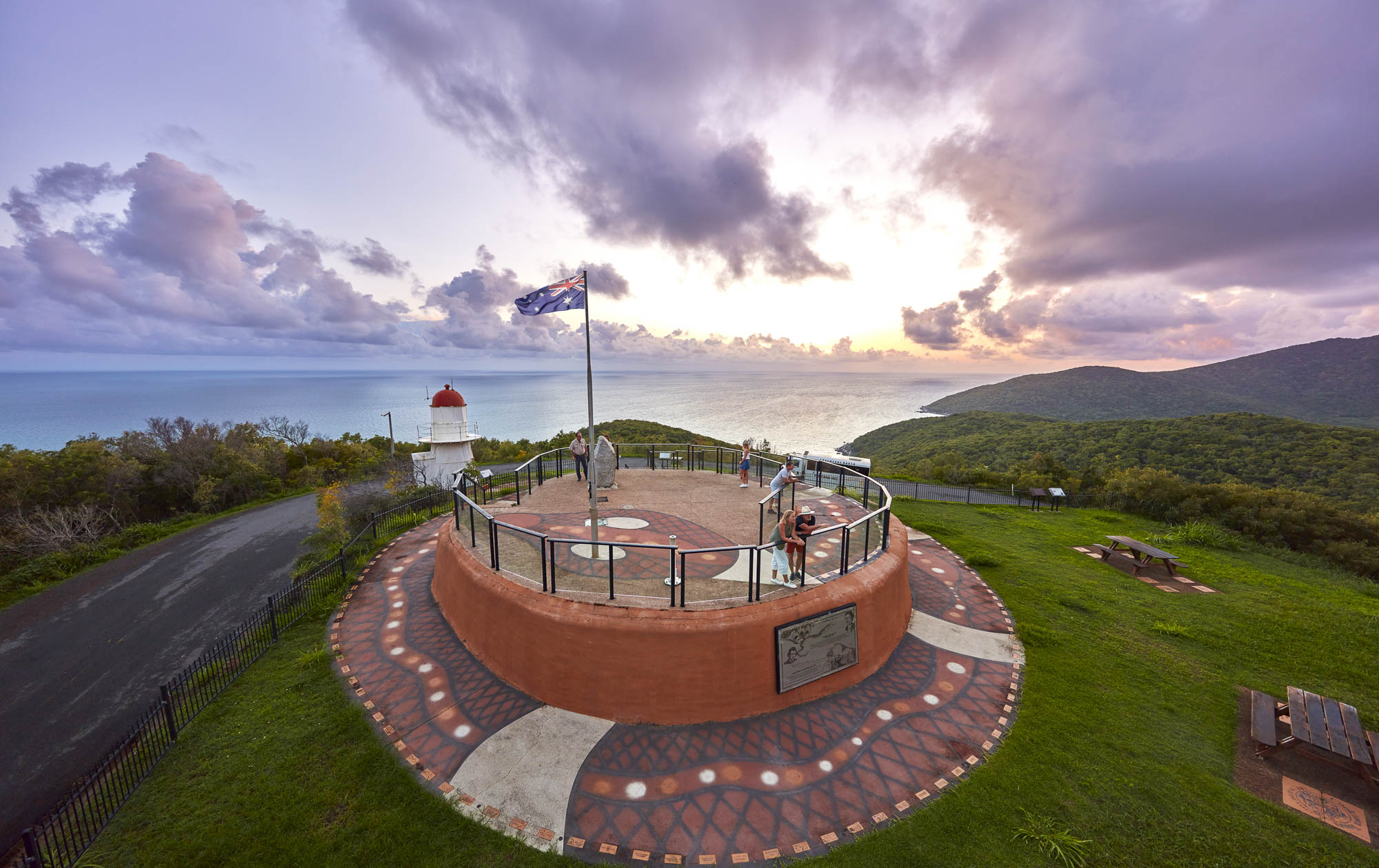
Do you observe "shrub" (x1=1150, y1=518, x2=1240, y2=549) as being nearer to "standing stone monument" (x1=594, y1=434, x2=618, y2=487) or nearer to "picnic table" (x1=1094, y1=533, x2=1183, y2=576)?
"picnic table" (x1=1094, y1=533, x2=1183, y2=576)

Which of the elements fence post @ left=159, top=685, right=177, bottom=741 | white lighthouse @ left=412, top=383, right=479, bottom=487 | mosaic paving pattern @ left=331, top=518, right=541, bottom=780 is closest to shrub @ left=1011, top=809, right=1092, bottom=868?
mosaic paving pattern @ left=331, top=518, right=541, bottom=780

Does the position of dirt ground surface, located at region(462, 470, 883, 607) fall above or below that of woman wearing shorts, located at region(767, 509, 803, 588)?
below

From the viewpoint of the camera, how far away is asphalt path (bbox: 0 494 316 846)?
6859 millimetres

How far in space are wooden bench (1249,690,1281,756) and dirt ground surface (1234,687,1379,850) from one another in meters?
0.10

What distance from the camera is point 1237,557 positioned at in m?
14.5

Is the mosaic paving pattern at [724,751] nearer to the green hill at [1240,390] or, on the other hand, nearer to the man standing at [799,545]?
the man standing at [799,545]

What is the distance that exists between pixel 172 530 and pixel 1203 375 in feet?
456

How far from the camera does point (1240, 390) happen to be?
77062 mm

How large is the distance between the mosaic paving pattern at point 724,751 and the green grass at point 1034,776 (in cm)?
28

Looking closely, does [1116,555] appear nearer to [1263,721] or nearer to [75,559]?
[1263,721]

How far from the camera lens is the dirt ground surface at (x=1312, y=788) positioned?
A: 541 cm

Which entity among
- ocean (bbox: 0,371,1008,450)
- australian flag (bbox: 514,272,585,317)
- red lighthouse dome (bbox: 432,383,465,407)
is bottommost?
ocean (bbox: 0,371,1008,450)

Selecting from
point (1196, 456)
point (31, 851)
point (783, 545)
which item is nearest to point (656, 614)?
point (783, 545)

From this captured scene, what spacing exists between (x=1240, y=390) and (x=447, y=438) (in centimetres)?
11976
